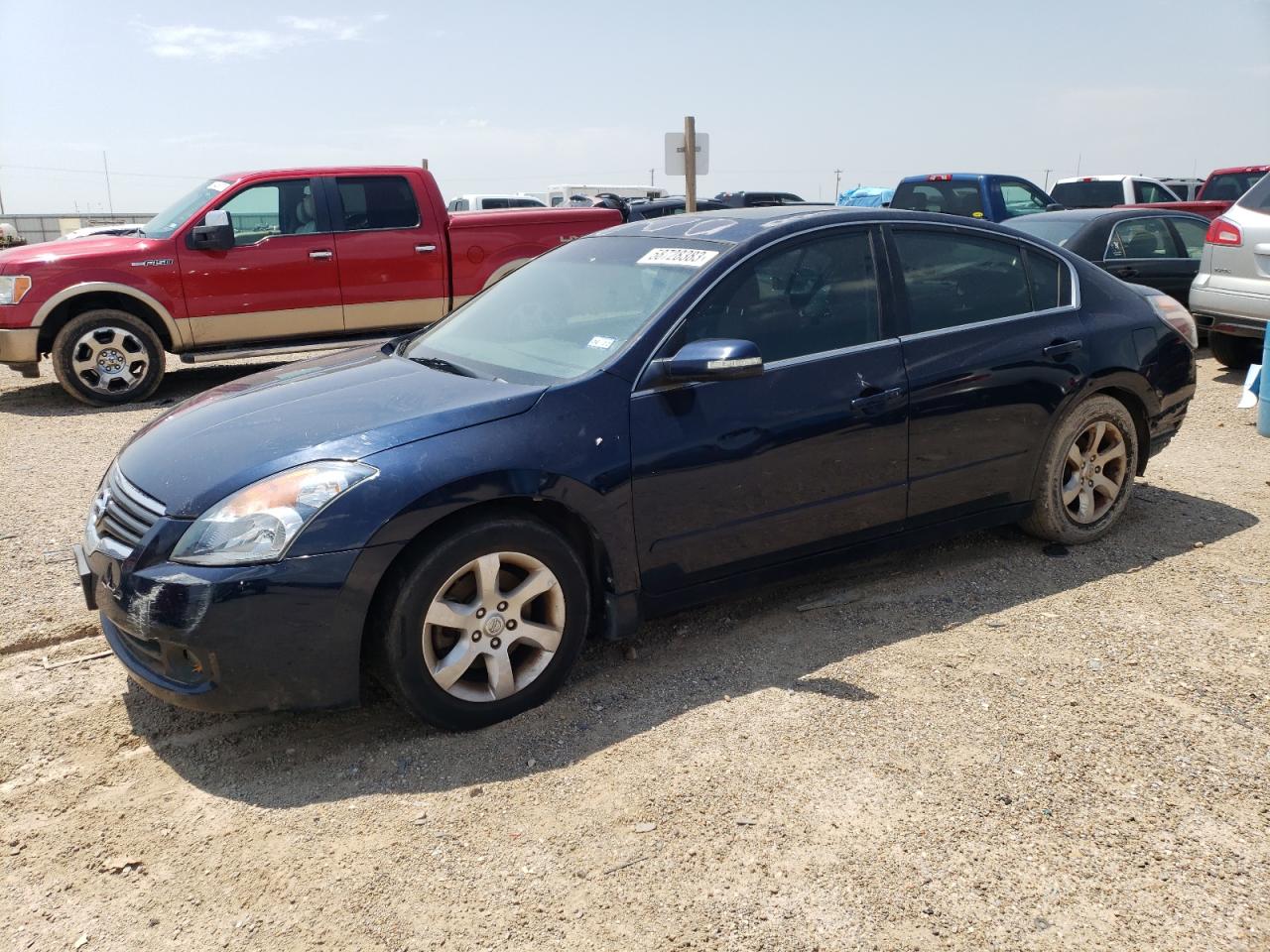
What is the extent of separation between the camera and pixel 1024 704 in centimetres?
349

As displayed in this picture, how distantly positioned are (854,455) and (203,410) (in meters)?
2.47

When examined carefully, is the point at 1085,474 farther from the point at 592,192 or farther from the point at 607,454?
the point at 592,192

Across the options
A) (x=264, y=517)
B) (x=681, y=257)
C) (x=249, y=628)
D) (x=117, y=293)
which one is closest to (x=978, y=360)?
(x=681, y=257)

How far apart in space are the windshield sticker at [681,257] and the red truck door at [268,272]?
6.21 meters

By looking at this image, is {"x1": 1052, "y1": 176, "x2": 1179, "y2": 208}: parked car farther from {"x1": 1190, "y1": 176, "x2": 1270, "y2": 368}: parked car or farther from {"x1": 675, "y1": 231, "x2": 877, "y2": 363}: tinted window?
{"x1": 675, "y1": 231, "x2": 877, "y2": 363}: tinted window

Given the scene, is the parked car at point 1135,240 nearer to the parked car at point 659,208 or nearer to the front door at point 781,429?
the front door at point 781,429

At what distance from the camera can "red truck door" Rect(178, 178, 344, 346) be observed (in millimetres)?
9258

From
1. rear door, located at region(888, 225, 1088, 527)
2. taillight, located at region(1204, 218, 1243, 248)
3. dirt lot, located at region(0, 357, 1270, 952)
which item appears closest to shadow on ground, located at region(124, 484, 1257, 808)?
dirt lot, located at region(0, 357, 1270, 952)

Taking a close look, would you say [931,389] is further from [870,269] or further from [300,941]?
[300,941]

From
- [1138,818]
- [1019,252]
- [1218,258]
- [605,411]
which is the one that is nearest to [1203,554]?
[1019,252]

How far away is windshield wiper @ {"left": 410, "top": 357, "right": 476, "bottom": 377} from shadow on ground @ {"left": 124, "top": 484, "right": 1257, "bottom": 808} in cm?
118

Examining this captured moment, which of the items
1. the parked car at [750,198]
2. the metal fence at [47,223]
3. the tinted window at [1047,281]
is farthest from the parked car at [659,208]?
the metal fence at [47,223]

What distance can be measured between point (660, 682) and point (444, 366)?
145 centimetres

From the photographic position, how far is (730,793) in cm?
302
